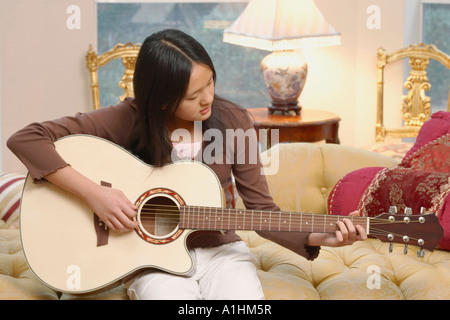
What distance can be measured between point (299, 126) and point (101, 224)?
1.75 meters

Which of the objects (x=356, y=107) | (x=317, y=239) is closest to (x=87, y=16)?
(x=356, y=107)

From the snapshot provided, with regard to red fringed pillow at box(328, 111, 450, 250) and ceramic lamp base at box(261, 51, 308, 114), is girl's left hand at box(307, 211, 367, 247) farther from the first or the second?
ceramic lamp base at box(261, 51, 308, 114)

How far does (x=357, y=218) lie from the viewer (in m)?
1.63

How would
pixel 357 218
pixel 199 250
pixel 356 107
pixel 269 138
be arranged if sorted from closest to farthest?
pixel 357 218
pixel 199 250
pixel 269 138
pixel 356 107

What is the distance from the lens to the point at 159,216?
1723mm

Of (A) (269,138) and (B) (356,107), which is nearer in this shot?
(A) (269,138)

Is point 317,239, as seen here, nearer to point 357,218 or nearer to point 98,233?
point 357,218

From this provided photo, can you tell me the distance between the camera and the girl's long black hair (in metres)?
1.71

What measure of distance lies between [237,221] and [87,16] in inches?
93.3

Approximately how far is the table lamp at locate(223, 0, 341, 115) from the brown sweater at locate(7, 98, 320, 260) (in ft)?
4.84

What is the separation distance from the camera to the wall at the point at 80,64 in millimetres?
3498

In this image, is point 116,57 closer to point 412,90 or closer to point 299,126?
point 299,126

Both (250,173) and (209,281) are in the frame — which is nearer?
(209,281)

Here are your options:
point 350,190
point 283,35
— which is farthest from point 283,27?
point 350,190
